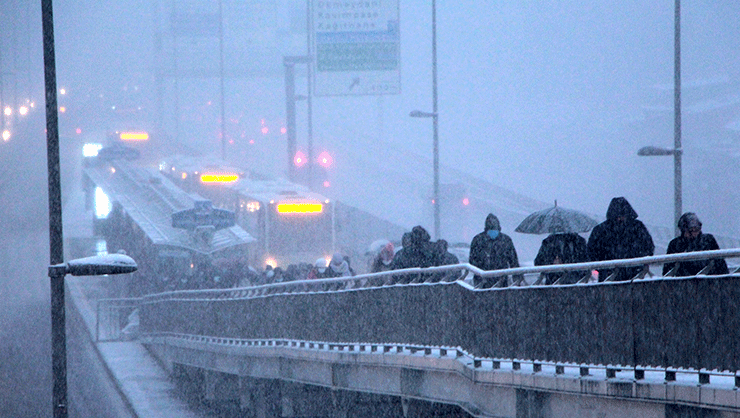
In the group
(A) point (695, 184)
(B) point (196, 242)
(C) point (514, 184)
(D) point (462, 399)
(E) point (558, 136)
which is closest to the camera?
(D) point (462, 399)

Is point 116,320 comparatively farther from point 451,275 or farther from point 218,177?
point 218,177

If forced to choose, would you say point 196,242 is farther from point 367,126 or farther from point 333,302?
point 367,126

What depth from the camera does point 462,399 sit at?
11.6 meters

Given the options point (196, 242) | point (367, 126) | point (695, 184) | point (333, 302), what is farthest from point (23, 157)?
point (333, 302)

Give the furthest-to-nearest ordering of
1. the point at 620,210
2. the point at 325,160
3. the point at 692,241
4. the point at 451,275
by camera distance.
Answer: the point at 325,160
the point at 451,275
the point at 620,210
the point at 692,241

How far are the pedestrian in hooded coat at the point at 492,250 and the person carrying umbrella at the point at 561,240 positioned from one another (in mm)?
358

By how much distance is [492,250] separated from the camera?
39.1 ft

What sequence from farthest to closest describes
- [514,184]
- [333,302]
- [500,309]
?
[514,184] < [333,302] < [500,309]

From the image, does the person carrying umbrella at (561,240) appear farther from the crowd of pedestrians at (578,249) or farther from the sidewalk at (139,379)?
the sidewalk at (139,379)

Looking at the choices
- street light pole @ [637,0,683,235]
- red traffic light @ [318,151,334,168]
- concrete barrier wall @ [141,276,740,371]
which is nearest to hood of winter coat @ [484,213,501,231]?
concrete barrier wall @ [141,276,740,371]

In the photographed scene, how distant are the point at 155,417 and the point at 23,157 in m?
84.3

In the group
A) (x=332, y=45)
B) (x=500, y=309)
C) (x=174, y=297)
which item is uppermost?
(x=332, y=45)

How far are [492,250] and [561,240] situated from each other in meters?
0.83

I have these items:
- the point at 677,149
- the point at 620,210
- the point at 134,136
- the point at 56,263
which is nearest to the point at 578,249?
the point at 620,210
